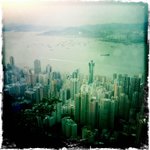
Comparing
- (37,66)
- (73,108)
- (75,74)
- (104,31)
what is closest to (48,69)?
(37,66)

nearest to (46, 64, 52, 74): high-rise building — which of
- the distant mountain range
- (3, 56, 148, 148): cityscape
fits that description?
(3, 56, 148, 148): cityscape

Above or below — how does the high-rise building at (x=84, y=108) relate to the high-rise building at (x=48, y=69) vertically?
below

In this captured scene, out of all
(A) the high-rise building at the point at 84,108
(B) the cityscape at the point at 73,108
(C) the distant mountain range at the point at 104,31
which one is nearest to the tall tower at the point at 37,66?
(B) the cityscape at the point at 73,108

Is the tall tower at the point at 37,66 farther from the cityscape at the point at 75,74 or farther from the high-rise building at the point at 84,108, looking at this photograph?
the high-rise building at the point at 84,108

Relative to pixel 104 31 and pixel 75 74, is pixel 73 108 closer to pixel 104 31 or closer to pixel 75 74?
pixel 75 74

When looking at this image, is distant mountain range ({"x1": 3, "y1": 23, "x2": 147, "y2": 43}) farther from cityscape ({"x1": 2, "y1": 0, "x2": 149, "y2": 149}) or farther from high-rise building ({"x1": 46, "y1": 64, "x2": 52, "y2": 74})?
high-rise building ({"x1": 46, "y1": 64, "x2": 52, "y2": 74})
